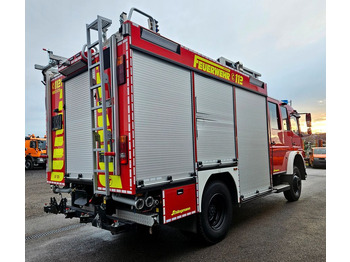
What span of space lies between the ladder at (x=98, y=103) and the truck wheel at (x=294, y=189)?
5758 millimetres

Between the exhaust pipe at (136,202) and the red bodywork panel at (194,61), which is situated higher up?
the red bodywork panel at (194,61)

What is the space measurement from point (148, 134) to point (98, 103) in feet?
2.95

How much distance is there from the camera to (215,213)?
452 cm

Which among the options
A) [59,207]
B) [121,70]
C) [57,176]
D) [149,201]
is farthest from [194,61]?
[59,207]

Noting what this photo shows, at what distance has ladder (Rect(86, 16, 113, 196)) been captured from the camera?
10.6 feet

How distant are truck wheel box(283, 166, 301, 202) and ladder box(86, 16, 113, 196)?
5758mm

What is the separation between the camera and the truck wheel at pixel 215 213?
4.00 m

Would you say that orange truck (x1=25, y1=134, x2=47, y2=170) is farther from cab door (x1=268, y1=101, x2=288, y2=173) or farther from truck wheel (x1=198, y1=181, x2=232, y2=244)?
truck wheel (x1=198, y1=181, x2=232, y2=244)

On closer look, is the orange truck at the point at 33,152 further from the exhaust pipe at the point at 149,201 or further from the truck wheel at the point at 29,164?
the exhaust pipe at the point at 149,201

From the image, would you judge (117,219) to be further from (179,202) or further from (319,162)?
(319,162)

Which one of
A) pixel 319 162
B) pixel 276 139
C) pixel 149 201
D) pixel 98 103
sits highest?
pixel 98 103

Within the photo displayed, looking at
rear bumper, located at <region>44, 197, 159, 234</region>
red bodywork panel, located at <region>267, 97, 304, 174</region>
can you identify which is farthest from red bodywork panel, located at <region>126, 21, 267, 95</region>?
rear bumper, located at <region>44, 197, 159, 234</region>

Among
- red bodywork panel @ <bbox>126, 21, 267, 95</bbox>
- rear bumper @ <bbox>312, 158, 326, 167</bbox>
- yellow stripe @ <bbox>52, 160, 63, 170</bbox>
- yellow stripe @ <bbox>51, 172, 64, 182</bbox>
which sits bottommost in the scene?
Result: rear bumper @ <bbox>312, 158, 326, 167</bbox>

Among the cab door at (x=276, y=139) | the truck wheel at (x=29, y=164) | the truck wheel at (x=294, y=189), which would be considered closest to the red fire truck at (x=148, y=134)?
the cab door at (x=276, y=139)
